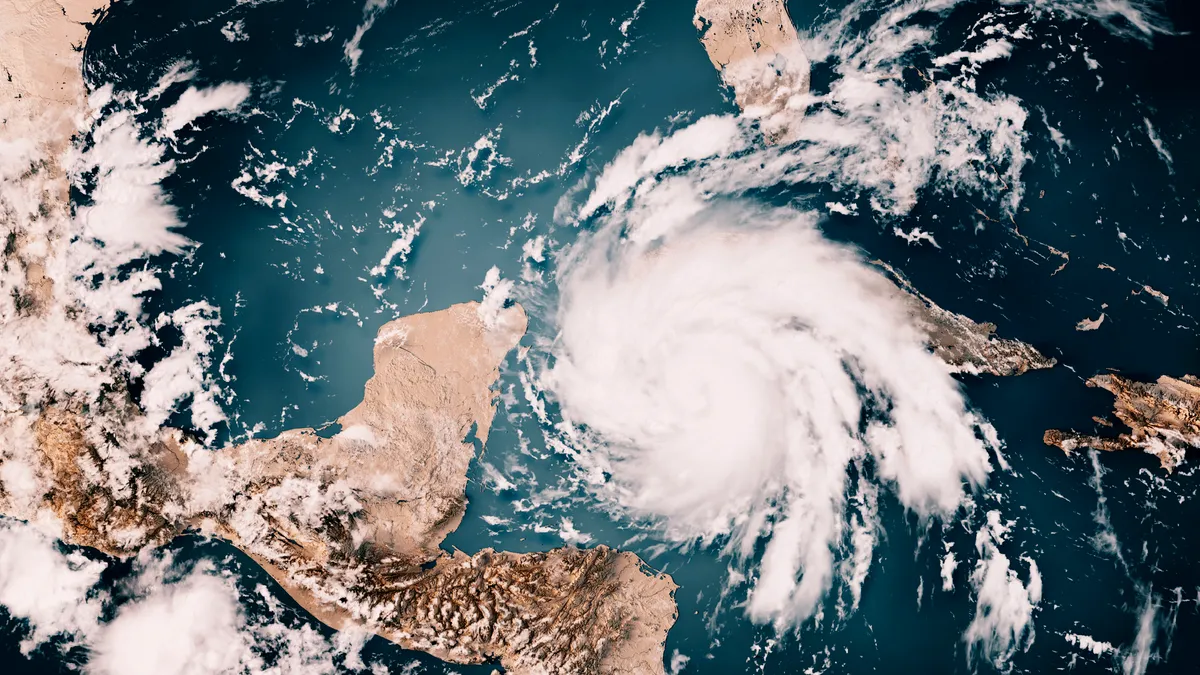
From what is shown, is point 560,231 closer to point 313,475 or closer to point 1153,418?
point 313,475

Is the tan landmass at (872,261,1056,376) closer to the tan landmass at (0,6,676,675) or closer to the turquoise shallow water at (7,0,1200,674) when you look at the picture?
the turquoise shallow water at (7,0,1200,674)

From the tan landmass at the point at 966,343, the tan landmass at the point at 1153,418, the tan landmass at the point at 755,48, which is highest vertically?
the tan landmass at the point at 755,48

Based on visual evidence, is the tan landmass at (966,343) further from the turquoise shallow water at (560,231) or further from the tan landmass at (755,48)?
the tan landmass at (755,48)

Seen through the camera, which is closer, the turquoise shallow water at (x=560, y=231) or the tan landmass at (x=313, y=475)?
→ the turquoise shallow water at (x=560, y=231)

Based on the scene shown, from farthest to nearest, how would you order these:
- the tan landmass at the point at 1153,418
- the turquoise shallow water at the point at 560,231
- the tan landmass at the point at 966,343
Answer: the tan landmass at the point at 966,343 < the turquoise shallow water at the point at 560,231 < the tan landmass at the point at 1153,418

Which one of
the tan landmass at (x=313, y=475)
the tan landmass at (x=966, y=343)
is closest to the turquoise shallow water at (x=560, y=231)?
the tan landmass at (x=966, y=343)

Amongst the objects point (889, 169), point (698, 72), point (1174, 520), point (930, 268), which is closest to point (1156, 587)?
point (1174, 520)

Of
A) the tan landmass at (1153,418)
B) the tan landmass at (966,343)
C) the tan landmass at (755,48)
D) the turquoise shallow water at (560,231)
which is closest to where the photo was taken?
the tan landmass at (1153,418)
